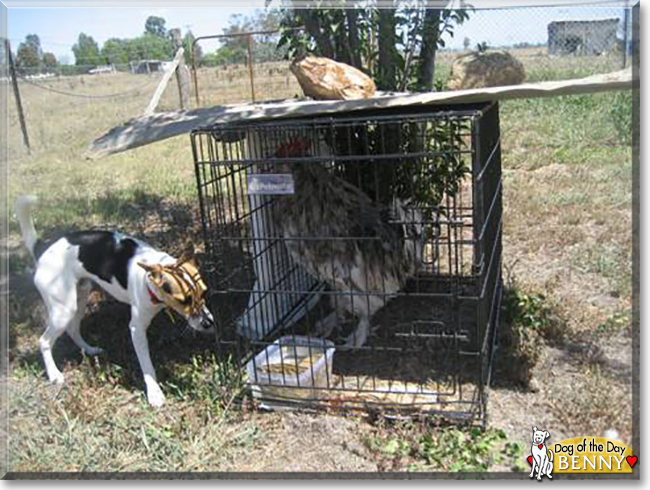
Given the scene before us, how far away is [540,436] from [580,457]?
0.21 m

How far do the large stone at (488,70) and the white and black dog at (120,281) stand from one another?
281 inches

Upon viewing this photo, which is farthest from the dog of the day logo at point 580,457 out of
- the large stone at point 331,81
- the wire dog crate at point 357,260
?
the large stone at point 331,81

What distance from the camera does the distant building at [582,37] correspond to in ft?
40.0

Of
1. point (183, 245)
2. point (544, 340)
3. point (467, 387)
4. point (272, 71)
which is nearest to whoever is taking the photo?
point (467, 387)

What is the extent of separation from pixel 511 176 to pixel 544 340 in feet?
13.9

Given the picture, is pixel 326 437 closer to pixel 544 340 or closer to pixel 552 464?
pixel 552 464

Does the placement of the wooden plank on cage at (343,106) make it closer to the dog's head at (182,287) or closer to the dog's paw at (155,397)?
the dog's head at (182,287)

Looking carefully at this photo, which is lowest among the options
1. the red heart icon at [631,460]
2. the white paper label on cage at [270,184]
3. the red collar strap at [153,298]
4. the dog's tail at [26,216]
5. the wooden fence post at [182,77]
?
the red heart icon at [631,460]

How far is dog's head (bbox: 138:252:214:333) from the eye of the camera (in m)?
3.58

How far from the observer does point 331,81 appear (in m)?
4.02

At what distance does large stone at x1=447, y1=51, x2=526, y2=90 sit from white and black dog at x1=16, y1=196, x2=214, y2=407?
7136mm

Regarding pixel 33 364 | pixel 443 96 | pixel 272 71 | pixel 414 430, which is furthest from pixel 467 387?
pixel 272 71

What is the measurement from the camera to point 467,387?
3.77 metres

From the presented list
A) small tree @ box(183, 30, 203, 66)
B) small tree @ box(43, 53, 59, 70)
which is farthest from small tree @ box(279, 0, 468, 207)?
small tree @ box(43, 53, 59, 70)
